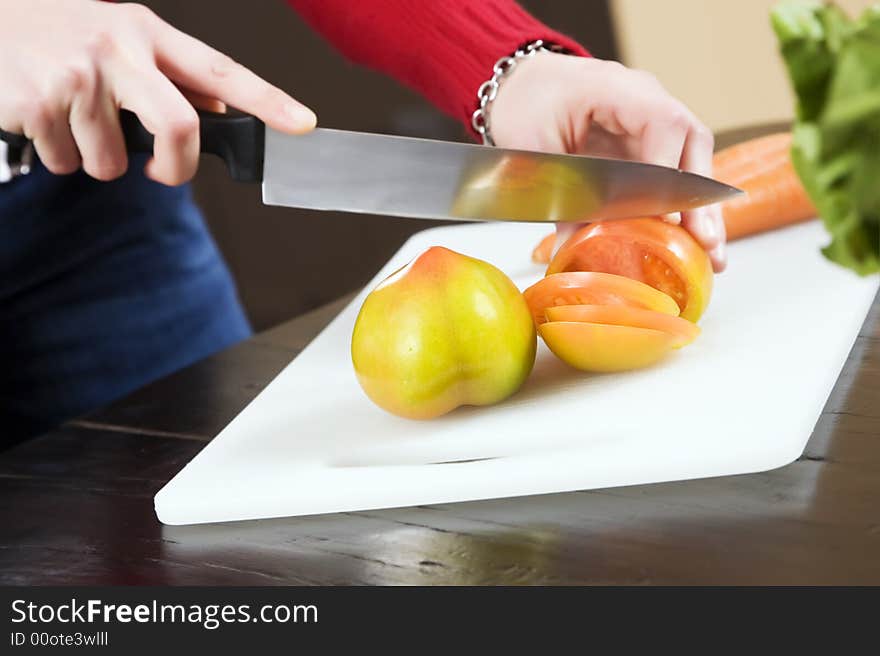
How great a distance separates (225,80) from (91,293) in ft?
1.80

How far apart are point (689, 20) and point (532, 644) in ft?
11.0

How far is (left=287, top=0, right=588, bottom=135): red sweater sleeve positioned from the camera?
1.23m

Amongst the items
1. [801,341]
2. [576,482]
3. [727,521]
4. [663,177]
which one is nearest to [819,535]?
[727,521]

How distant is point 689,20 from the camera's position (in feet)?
11.9

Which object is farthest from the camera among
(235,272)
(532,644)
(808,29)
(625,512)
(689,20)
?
(689,20)

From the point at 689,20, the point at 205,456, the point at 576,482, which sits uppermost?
the point at 576,482

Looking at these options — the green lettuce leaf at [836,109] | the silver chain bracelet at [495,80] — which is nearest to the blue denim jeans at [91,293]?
the silver chain bracelet at [495,80]

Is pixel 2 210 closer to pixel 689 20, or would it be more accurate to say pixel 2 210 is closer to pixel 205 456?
pixel 205 456

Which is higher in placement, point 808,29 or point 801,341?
point 808,29

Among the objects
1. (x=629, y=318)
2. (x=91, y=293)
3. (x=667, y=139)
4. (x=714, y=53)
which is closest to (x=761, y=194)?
(x=667, y=139)

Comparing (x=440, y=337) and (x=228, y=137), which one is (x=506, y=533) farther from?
(x=228, y=137)

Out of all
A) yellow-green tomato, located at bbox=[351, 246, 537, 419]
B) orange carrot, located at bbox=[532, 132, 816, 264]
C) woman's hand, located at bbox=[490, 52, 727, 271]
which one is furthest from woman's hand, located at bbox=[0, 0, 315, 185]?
orange carrot, located at bbox=[532, 132, 816, 264]

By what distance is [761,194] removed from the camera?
4.03ft

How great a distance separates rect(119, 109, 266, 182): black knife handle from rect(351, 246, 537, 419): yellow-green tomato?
0.58 feet
